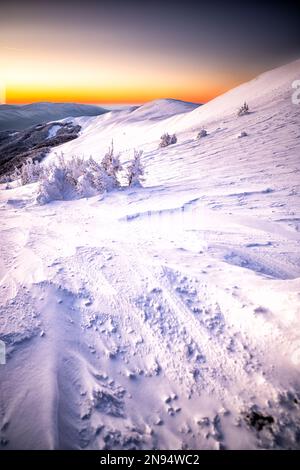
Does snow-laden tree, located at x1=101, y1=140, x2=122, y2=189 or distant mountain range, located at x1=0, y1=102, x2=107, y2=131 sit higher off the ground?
distant mountain range, located at x1=0, y1=102, x2=107, y2=131

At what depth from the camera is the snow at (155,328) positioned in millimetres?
1612

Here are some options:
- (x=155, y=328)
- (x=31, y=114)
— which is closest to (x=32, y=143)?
(x=155, y=328)

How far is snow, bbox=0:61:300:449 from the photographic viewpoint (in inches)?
63.5

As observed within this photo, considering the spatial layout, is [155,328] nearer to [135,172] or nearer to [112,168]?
[135,172]

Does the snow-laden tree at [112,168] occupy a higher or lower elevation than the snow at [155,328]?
higher

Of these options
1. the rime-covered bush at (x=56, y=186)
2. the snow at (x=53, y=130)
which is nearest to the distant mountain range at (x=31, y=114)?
the snow at (x=53, y=130)

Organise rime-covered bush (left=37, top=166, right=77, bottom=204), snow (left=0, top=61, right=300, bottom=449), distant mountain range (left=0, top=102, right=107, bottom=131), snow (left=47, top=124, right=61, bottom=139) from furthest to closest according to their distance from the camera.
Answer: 1. distant mountain range (left=0, top=102, right=107, bottom=131)
2. snow (left=47, top=124, right=61, bottom=139)
3. rime-covered bush (left=37, top=166, right=77, bottom=204)
4. snow (left=0, top=61, right=300, bottom=449)

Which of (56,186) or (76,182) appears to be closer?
(56,186)

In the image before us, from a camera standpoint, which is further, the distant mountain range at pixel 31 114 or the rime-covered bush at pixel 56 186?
the distant mountain range at pixel 31 114

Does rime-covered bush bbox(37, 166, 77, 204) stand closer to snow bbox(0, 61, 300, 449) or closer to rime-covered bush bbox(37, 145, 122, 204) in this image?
rime-covered bush bbox(37, 145, 122, 204)

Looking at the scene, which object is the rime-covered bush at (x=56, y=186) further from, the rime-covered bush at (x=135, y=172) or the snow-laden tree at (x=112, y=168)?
the rime-covered bush at (x=135, y=172)

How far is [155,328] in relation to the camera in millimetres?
2258

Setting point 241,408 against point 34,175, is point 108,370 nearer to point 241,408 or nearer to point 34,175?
point 241,408

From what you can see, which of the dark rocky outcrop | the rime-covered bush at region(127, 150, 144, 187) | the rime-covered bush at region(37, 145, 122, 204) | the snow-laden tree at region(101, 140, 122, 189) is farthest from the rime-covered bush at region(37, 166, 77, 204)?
the dark rocky outcrop
